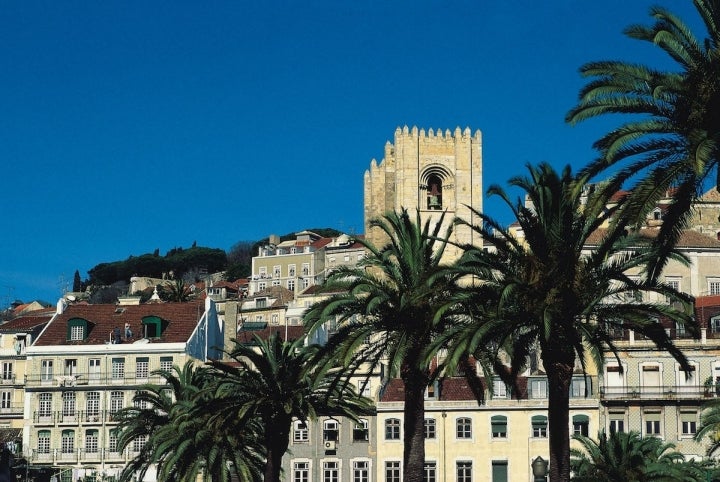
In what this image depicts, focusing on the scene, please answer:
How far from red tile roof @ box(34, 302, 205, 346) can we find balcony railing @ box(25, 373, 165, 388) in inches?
103

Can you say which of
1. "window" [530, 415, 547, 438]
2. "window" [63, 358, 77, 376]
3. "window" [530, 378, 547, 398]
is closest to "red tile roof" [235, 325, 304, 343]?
"window" [63, 358, 77, 376]

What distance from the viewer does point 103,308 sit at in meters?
102

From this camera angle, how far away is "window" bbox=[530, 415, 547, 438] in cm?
8075

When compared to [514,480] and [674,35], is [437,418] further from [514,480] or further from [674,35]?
[674,35]

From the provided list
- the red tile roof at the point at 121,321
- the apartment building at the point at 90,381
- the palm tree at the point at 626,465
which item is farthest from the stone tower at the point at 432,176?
the palm tree at the point at 626,465

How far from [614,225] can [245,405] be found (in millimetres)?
23071

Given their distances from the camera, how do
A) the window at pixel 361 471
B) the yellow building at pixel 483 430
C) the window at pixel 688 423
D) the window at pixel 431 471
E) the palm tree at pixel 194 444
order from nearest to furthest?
the palm tree at pixel 194 444
the yellow building at pixel 483 430
the window at pixel 688 423
the window at pixel 431 471
the window at pixel 361 471

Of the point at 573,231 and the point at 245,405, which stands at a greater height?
the point at 573,231

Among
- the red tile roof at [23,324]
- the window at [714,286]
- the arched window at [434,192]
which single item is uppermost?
the arched window at [434,192]

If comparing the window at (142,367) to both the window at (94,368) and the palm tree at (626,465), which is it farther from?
the palm tree at (626,465)

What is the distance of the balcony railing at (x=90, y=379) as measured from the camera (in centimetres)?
9369

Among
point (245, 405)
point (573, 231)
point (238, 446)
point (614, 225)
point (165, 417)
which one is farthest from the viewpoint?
point (165, 417)

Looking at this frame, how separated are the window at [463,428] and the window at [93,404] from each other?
25967 millimetres

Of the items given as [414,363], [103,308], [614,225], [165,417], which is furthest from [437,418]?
[614,225]
